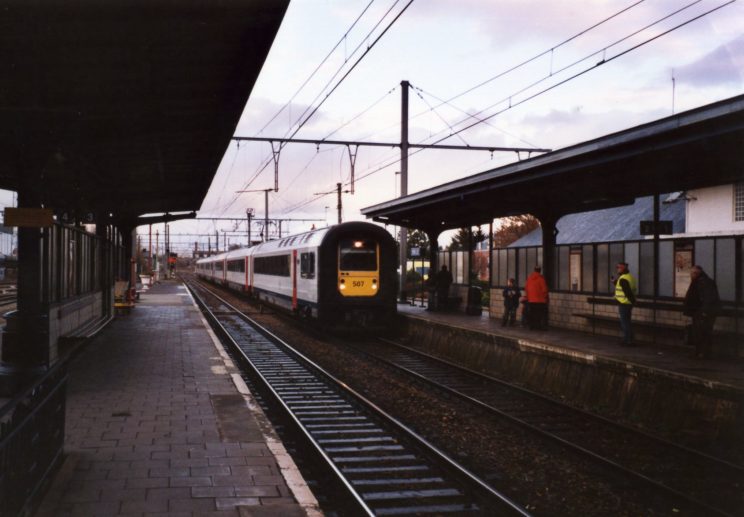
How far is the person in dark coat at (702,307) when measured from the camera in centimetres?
1053

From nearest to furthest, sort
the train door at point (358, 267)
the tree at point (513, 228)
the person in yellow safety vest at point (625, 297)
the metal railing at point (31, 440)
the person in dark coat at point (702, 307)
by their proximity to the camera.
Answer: the metal railing at point (31, 440) < the person in dark coat at point (702, 307) < the person in yellow safety vest at point (625, 297) < the train door at point (358, 267) < the tree at point (513, 228)

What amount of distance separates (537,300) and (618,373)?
5342 millimetres

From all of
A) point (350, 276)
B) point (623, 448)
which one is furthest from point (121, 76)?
point (350, 276)

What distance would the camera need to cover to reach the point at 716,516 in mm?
5676

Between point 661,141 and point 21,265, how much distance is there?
8827 mm

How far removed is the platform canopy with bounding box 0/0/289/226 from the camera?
21.0ft

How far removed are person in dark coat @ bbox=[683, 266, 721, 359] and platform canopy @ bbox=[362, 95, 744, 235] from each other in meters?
1.78

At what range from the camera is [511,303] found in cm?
1673

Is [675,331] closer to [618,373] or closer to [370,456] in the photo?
[618,373]

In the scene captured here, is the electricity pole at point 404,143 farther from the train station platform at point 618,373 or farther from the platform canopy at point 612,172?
the train station platform at point 618,373

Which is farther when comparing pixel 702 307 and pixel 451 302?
pixel 451 302

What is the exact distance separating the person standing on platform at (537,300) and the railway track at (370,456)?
212 inches

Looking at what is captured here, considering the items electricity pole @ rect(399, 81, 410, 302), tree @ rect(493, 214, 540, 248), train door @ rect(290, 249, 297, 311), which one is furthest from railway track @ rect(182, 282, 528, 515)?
tree @ rect(493, 214, 540, 248)

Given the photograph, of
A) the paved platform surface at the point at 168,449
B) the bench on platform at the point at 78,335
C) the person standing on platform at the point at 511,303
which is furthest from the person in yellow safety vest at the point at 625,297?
the bench on platform at the point at 78,335
